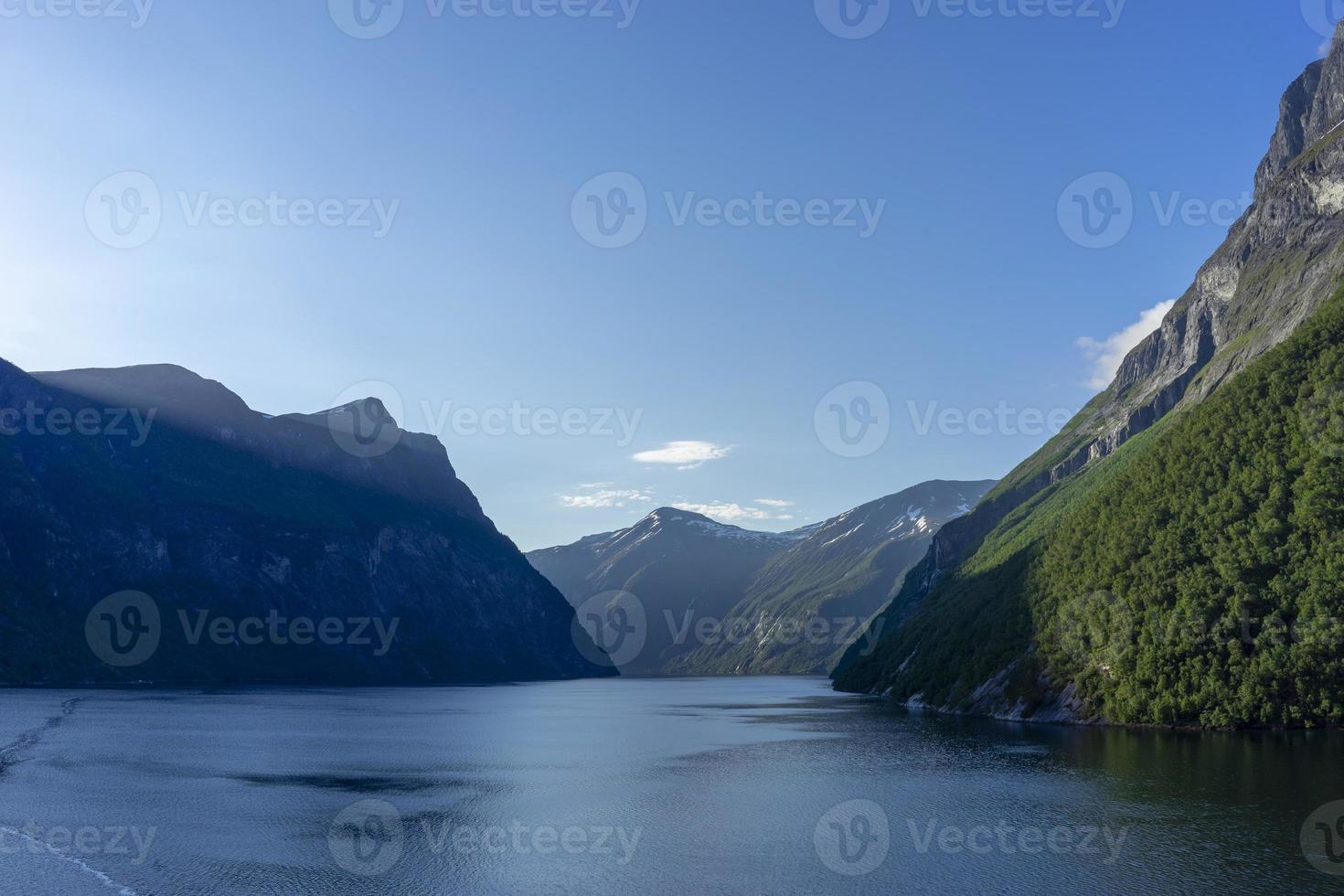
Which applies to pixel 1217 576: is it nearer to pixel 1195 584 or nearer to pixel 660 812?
pixel 1195 584

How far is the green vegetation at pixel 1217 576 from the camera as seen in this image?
338ft

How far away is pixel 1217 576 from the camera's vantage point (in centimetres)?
11450

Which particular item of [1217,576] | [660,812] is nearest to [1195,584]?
[1217,576]

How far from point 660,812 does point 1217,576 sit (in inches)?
3265

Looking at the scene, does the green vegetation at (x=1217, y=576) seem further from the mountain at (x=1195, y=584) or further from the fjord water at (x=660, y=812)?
the fjord water at (x=660, y=812)

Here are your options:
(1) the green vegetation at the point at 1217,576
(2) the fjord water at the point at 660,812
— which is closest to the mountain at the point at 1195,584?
(1) the green vegetation at the point at 1217,576

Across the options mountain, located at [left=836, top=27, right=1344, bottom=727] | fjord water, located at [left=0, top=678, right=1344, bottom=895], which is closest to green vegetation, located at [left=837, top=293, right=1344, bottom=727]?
mountain, located at [left=836, top=27, right=1344, bottom=727]

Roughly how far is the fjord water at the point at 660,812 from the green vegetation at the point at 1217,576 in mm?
9150

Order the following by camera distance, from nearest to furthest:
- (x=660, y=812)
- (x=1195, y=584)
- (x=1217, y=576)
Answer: (x=660, y=812), (x=1217, y=576), (x=1195, y=584)

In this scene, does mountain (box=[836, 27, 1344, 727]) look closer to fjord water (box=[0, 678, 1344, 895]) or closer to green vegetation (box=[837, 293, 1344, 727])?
green vegetation (box=[837, 293, 1344, 727])

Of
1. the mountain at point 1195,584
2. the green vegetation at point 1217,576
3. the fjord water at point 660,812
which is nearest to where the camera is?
the fjord water at point 660,812

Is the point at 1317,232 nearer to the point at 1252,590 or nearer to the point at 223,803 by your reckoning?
the point at 1252,590

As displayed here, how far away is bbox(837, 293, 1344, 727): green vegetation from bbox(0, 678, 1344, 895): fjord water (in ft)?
30.0

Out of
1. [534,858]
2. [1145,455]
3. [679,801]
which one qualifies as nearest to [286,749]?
[679,801]
